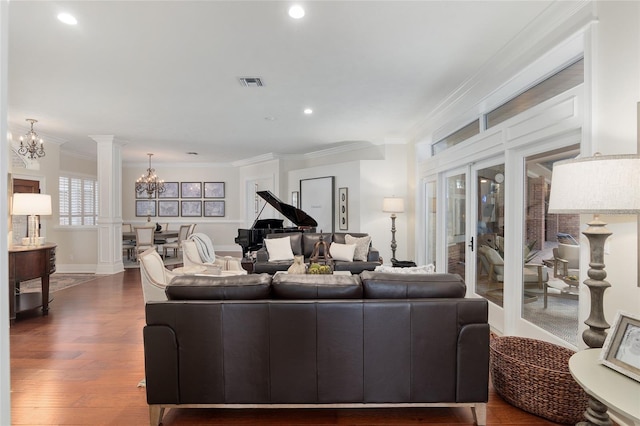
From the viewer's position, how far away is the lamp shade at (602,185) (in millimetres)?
1492

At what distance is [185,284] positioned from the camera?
2152 millimetres

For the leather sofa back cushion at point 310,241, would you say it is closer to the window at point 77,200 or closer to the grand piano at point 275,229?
the grand piano at point 275,229

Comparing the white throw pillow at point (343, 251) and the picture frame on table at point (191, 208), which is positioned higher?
the picture frame on table at point (191, 208)

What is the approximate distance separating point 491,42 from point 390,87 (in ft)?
4.18

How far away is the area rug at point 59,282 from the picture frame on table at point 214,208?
4.09 m

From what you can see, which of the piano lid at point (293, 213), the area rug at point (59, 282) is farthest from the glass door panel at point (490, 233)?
the area rug at point (59, 282)

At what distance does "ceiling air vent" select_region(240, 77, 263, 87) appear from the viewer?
12.4ft

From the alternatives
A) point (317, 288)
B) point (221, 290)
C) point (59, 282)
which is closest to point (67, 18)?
point (221, 290)

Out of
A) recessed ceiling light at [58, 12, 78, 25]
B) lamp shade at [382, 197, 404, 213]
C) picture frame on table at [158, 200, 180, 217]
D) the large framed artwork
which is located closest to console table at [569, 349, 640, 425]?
recessed ceiling light at [58, 12, 78, 25]

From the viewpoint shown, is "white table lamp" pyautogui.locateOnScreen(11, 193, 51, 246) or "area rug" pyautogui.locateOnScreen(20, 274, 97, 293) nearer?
"white table lamp" pyautogui.locateOnScreen(11, 193, 51, 246)

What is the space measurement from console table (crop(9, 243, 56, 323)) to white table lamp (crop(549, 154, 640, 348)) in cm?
542

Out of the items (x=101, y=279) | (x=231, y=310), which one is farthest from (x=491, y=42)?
(x=101, y=279)

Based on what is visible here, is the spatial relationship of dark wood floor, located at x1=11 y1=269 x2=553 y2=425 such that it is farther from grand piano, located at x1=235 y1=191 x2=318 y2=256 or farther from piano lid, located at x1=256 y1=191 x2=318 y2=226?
piano lid, located at x1=256 y1=191 x2=318 y2=226

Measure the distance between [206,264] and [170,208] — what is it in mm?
6725
